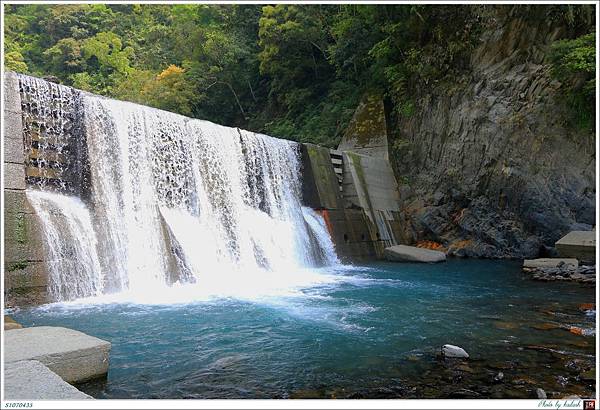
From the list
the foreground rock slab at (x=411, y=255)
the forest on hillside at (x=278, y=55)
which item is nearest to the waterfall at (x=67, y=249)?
the forest on hillside at (x=278, y=55)

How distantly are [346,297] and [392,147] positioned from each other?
1158cm

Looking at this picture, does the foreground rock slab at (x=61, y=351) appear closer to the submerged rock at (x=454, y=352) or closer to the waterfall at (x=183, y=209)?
the submerged rock at (x=454, y=352)

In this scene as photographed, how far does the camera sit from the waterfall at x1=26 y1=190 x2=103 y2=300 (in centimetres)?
673

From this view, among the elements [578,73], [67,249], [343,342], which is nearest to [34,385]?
[343,342]

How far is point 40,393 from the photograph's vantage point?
99.5 inches

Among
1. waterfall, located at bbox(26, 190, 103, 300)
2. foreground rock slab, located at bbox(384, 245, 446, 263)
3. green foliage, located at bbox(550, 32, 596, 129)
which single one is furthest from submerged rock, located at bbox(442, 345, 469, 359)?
green foliage, located at bbox(550, 32, 596, 129)

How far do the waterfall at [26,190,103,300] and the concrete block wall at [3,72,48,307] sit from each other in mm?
137

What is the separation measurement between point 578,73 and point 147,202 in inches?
463

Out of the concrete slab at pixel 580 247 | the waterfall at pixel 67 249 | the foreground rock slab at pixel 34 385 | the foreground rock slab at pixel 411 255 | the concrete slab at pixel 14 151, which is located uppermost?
the concrete slab at pixel 14 151

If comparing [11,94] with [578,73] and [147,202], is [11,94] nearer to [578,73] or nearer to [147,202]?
[147,202]

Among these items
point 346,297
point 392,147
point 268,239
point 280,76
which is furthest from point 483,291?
point 280,76

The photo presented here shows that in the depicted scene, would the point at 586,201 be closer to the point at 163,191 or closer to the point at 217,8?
the point at 163,191

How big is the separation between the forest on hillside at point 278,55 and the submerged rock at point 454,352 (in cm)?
1037

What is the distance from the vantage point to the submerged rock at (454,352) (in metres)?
4.23
